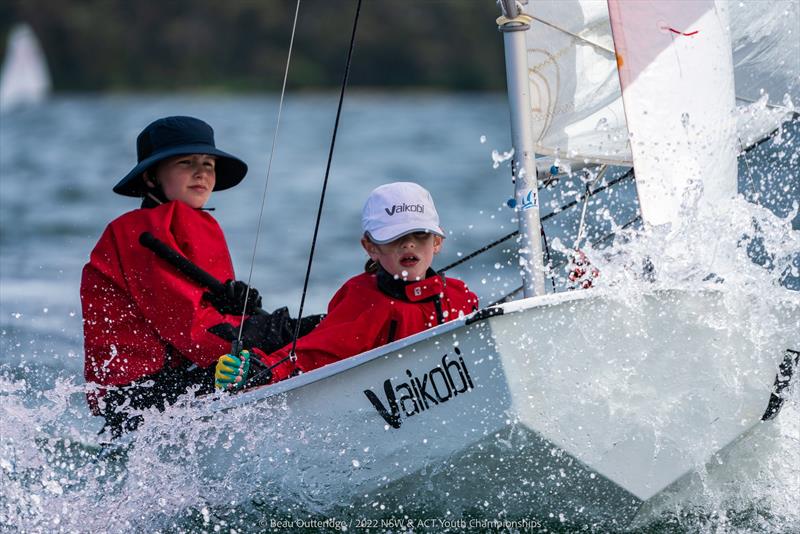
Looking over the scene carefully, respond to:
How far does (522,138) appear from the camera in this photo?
2980mm

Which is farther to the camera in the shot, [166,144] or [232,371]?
[166,144]

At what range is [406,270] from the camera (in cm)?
313

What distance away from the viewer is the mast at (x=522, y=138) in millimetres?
2955

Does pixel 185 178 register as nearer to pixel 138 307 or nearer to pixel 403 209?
pixel 138 307

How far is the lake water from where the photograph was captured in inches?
127

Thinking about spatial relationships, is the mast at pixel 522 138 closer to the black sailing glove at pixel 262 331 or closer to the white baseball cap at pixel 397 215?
the white baseball cap at pixel 397 215

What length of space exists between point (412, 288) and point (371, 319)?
129 mm

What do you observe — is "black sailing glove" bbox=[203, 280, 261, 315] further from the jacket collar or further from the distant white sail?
the distant white sail

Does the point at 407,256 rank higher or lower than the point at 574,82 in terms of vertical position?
lower

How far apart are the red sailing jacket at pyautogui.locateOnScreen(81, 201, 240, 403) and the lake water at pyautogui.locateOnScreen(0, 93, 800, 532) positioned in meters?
0.15

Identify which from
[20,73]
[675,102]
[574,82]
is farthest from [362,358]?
[20,73]

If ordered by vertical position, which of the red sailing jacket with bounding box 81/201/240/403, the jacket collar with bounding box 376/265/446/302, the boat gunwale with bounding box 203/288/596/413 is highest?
the red sailing jacket with bounding box 81/201/240/403

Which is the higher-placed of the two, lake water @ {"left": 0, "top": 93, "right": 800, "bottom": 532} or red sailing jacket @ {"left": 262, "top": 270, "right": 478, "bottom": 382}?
lake water @ {"left": 0, "top": 93, "right": 800, "bottom": 532}

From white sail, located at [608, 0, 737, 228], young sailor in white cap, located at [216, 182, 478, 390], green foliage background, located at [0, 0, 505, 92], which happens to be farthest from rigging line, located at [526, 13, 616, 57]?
green foliage background, located at [0, 0, 505, 92]
